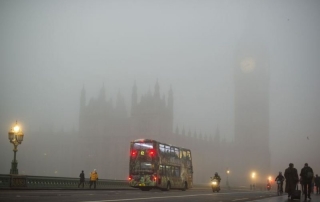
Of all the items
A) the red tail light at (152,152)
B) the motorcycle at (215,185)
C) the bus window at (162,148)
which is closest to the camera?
the red tail light at (152,152)

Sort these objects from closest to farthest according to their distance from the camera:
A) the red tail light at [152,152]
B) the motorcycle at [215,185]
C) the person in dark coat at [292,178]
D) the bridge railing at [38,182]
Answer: the person in dark coat at [292,178]
the bridge railing at [38,182]
the red tail light at [152,152]
the motorcycle at [215,185]

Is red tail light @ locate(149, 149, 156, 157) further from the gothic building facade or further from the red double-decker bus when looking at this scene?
the gothic building facade

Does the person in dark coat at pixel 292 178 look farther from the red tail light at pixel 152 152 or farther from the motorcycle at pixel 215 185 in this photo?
the motorcycle at pixel 215 185

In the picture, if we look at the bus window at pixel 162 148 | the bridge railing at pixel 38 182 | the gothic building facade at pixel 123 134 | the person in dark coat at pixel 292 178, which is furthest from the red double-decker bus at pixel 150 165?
the gothic building facade at pixel 123 134

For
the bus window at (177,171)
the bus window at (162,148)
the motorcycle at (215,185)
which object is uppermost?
the bus window at (162,148)

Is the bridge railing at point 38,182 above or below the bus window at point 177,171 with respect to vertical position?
below

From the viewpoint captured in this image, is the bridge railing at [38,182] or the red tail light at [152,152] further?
the red tail light at [152,152]

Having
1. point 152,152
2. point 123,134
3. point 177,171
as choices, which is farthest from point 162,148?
point 123,134

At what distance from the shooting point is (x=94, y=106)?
131 meters

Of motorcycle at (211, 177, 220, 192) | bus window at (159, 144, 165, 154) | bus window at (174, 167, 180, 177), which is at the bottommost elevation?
motorcycle at (211, 177, 220, 192)

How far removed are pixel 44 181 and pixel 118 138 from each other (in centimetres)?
9220

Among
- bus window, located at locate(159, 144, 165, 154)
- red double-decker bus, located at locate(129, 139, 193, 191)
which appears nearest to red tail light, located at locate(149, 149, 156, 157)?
red double-decker bus, located at locate(129, 139, 193, 191)

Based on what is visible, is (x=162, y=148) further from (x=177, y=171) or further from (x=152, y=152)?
(x=177, y=171)

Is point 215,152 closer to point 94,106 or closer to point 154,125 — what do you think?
point 154,125
